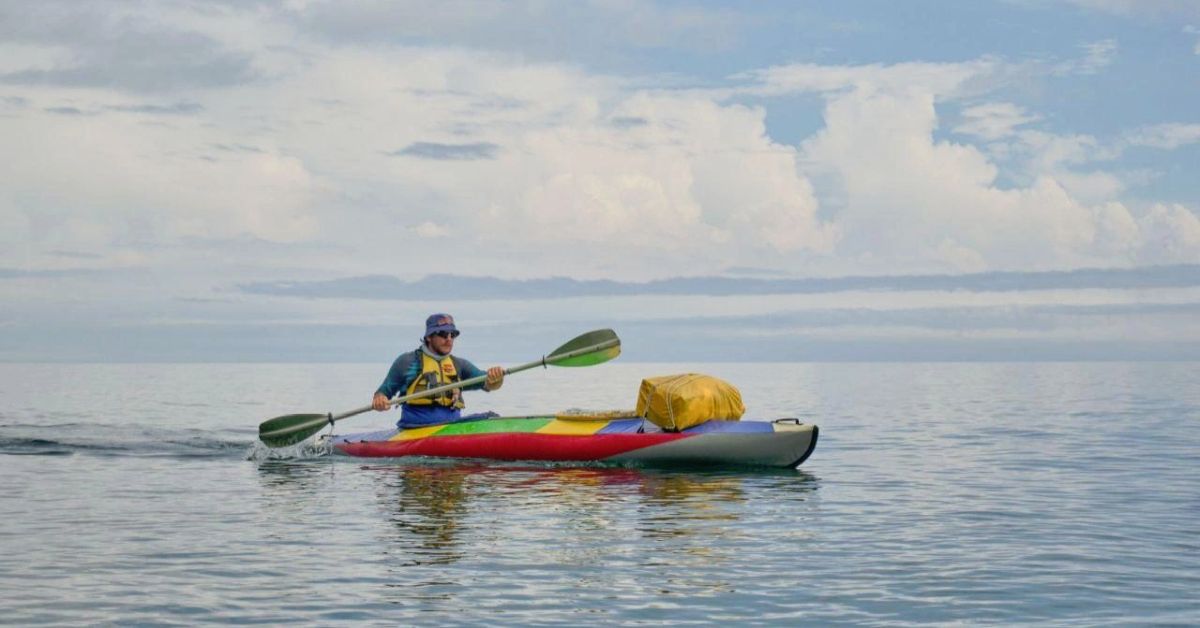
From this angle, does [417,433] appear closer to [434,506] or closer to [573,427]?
[573,427]

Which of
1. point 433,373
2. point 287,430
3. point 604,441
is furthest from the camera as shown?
point 287,430

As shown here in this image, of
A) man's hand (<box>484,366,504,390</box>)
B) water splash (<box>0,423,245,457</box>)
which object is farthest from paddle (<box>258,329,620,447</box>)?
water splash (<box>0,423,245,457</box>)

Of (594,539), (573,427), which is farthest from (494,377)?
(594,539)

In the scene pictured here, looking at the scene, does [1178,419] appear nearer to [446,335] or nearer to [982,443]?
[982,443]

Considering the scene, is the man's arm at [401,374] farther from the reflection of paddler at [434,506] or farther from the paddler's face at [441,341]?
the reflection of paddler at [434,506]

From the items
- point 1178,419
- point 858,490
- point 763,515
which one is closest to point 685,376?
point 858,490

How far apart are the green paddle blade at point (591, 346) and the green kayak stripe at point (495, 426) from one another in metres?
1.31

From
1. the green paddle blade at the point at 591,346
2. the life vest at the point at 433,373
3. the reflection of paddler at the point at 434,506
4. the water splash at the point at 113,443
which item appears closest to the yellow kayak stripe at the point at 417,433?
the life vest at the point at 433,373

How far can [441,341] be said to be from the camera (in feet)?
59.5

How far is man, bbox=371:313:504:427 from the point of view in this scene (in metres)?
18.0

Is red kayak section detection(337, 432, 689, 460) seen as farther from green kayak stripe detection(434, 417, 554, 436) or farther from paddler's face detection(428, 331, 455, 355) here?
paddler's face detection(428, 331, 455, 355)

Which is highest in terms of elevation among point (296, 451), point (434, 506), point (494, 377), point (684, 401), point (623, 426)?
point (494, 377)

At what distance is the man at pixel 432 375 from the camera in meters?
18.0

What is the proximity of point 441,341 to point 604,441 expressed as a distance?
2933 millimetres
